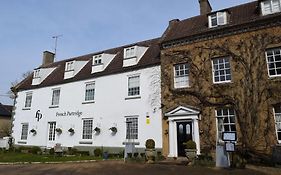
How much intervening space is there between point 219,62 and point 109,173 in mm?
10724

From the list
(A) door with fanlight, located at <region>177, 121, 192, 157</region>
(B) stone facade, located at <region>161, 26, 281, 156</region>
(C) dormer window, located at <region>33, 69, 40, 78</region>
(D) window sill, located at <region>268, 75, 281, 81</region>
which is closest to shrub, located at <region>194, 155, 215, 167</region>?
(B) stone facade, located at <region>161, 26, 281, 156</region>

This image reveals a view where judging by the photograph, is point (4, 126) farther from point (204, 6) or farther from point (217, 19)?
point (217, 19)

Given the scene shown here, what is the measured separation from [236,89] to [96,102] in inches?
487

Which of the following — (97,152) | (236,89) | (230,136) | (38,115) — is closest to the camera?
(230,136)

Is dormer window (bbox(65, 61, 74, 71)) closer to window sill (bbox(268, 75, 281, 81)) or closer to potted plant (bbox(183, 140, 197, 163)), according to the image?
potted plant (bbox(183, 140, 197, 163))

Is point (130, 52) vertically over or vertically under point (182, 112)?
over

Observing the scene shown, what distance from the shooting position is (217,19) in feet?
60.3

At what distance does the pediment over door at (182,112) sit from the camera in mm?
17441

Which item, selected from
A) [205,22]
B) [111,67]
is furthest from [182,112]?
[111,67]

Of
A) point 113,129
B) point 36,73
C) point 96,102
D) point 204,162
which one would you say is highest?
point 36,73

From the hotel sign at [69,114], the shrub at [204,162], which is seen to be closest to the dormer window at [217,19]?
the shrub at [204,162]

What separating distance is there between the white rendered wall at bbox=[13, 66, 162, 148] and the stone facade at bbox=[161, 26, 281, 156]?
4.37 feet

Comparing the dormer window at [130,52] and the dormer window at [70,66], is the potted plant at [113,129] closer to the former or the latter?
the dormer window at [130,52]

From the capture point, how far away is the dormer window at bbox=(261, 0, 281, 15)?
16.3 m
